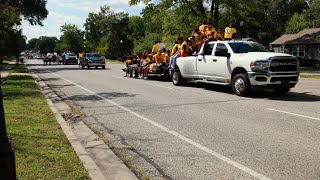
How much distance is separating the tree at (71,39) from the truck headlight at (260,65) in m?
109

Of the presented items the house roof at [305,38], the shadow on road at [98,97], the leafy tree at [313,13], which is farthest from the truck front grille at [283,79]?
the leafy tree at [313,13]

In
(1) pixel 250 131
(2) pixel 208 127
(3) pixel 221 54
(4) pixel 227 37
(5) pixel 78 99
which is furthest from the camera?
(4) pixel 227 37

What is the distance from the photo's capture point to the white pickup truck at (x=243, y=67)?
1295cm

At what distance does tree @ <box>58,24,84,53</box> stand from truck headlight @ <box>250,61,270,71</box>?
10872cm

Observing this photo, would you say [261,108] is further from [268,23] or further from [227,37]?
[268,23]

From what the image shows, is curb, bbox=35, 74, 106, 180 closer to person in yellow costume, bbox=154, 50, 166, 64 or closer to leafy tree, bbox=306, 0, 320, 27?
person in yellow costume, bbox=154, 50, 166, 64

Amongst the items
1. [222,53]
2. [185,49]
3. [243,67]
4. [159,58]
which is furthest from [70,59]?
[243,67]

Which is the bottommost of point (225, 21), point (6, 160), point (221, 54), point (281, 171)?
point (281, 171)

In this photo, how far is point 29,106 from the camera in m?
11.5

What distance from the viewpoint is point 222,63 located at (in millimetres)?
14734

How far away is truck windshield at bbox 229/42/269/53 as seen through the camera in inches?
571

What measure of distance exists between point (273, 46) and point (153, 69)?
37.5m

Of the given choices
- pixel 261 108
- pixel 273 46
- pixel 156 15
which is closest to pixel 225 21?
pixel 156 15

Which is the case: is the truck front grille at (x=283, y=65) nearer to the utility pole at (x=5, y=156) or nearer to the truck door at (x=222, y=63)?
the truck door at (x=222, y=63)
